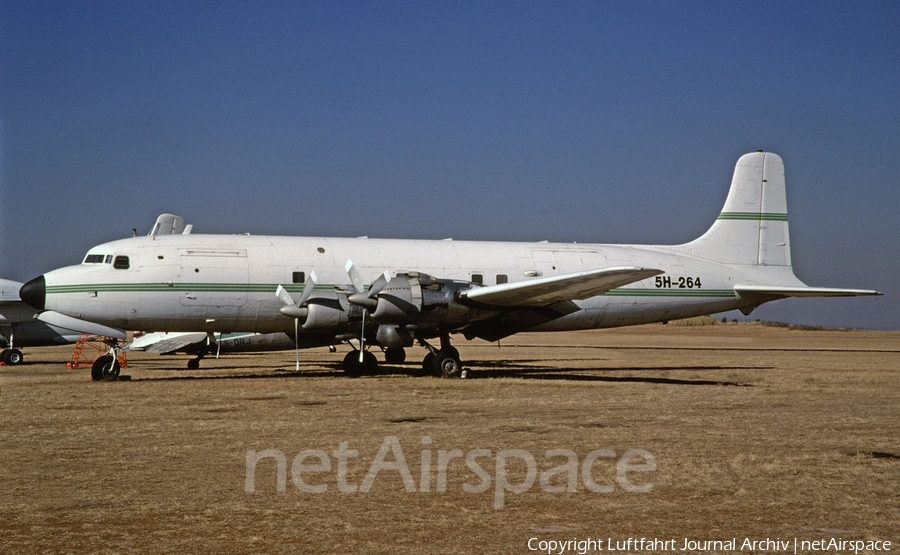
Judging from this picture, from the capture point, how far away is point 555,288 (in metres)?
22.4

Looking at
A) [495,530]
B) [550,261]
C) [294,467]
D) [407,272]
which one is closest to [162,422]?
[294,467]

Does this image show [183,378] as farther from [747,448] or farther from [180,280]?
[747,448]

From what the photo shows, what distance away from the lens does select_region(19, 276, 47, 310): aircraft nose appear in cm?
2117

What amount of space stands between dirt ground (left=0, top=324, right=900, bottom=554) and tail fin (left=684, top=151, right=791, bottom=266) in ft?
33.7

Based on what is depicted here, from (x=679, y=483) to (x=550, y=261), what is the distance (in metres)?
17.7

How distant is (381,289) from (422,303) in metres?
1.07

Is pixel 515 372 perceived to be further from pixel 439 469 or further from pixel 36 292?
pixel 439 469

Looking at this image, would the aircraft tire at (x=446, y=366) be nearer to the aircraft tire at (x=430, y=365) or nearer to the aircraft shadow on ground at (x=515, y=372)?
the aircraft tire at (x=430, y=365)

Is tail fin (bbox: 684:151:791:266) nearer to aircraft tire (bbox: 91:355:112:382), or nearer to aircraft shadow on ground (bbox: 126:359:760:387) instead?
aircraft shadow on ground (bbox: 126:359:760:387)

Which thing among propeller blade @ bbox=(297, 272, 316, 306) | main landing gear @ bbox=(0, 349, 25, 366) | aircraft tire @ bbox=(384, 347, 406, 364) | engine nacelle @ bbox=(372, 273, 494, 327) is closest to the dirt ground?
engine nacelle @ bbox=(372, 273, 494, 327)

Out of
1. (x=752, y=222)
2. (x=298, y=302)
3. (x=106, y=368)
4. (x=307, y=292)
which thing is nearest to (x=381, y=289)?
(x=307, y=292)

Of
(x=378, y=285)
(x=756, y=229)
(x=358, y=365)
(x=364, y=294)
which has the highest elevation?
(x=756, y=229)

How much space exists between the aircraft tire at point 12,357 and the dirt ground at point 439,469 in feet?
49.3

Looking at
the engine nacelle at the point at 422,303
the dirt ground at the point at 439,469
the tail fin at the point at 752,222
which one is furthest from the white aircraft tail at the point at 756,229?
the dirt ground at the point at 439,469
